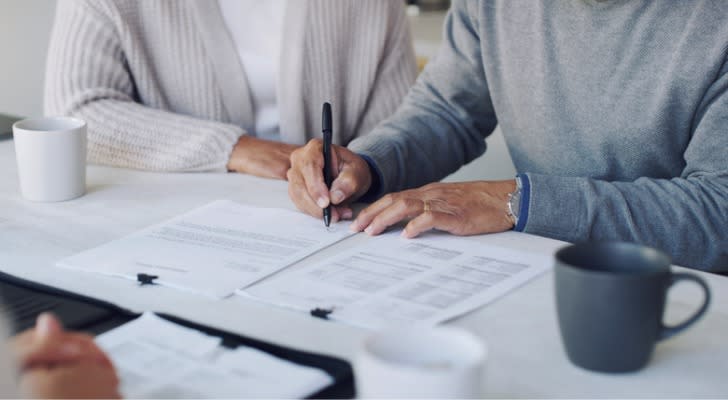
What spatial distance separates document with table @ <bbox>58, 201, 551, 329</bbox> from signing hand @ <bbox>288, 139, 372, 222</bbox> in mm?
35

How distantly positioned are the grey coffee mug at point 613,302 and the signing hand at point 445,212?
350 millimetres

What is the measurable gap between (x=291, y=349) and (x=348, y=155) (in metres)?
0.59

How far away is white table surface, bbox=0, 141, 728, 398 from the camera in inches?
28.1

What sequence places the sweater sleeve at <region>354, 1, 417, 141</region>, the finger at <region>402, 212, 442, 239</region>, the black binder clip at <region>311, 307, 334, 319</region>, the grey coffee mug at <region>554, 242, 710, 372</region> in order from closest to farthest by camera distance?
the grey coffee mug at <region>554, 242, 710, 372</region> → the black binder clip at <region>311, 307, 334, 319</region> → the finger at <region>402, 212, 442, 239</region> → the sweater sleeve at <region>354, 1, 417, 141</region>

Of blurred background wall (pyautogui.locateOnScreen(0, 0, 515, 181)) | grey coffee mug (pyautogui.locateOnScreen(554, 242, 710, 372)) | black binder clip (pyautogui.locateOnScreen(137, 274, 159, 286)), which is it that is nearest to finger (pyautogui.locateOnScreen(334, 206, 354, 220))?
black binder clip (pyautogui.locateOnScreen(137, 274, 159, 286))

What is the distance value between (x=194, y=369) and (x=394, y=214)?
44 centimetres

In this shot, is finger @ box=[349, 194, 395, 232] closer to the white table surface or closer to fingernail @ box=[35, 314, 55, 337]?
the white table surface

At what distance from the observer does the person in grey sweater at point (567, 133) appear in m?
1.13

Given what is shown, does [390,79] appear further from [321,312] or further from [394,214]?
[321,312]

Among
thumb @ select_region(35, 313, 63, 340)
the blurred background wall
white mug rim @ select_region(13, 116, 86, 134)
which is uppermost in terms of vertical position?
thumb @ select_region(35, 313, 63, 340)

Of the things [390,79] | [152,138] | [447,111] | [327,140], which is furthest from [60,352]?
[390,79]

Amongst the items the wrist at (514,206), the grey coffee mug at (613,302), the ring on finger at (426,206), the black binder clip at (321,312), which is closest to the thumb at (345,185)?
the ring on finger at (426,206)

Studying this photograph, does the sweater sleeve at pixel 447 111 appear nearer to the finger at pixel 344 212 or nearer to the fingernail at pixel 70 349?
the finger at pixel 344 212

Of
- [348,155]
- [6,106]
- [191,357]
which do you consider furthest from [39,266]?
[6,106]
